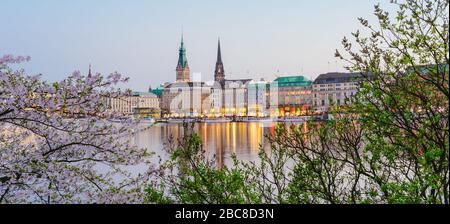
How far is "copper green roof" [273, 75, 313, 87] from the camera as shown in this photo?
120 metres

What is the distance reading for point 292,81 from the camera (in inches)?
4798

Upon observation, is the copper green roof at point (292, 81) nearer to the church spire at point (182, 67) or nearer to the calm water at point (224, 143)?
the church spire at point (182, 67)

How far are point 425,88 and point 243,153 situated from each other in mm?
27802

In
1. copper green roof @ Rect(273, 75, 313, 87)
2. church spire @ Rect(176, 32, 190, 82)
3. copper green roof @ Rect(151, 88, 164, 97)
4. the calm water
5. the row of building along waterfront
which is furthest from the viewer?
church spire @ Rect(176, 32, 190, 82)

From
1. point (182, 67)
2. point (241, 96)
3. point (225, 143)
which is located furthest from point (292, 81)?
point (225, 143)

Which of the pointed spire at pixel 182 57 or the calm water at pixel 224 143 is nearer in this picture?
the calm water at pixel 224 143

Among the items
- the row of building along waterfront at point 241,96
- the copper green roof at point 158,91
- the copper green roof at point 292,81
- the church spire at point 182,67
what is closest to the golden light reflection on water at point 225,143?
the row of building along waterfront at point 241,96

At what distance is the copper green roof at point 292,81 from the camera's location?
393ft

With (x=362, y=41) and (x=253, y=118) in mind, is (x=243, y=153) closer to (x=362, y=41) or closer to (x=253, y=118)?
(x=362, y=41)

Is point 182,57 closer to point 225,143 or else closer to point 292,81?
point 292,81

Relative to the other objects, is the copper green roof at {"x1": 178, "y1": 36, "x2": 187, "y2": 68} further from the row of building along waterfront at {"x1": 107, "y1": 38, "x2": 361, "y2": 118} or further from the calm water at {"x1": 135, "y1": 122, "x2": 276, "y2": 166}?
the calm water at {"x1": 135, "y1": 122, "x2": 276, "y2": 166}

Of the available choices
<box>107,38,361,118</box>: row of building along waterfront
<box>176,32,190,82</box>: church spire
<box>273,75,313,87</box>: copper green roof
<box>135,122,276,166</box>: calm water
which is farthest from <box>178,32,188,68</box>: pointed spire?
<box>135,122,276,166</box>: calm water

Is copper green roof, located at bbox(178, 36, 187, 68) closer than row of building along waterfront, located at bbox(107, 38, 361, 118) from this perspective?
No
